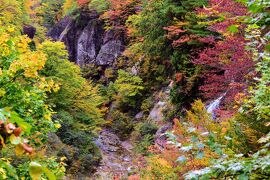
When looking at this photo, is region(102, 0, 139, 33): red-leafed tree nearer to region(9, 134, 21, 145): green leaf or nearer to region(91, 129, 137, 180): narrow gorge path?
region(91, 129, 137, 180): narrow gorge path

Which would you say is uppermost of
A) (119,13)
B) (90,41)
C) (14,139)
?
(14,139)

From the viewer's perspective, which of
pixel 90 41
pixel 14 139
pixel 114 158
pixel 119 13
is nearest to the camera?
pixel 14 139

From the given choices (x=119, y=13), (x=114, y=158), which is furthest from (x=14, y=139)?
(x=119, y=13)

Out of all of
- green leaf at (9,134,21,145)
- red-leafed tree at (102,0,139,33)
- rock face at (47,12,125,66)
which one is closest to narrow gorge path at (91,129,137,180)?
rock face at (47,12,125,66)

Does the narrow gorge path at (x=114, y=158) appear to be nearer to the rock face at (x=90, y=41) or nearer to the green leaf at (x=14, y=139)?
the rock face at (x=90, y=41)

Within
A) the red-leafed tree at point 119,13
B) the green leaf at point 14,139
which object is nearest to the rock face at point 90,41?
the red-leafed tree at point 119,13

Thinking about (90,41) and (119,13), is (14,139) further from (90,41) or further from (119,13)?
(90,41)

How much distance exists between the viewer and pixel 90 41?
32094 mm

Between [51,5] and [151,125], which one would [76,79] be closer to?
[151,125]

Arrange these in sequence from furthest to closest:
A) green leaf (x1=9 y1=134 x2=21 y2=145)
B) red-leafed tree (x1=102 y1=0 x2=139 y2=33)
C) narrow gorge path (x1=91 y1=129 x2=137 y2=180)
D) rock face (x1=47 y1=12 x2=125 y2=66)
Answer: rock face (x1=47 y1=12 x2=125 y2=66) → red-leafed tree (x1=102 y1=0 x2=139 y2=33) → narrow gorge path (x1=91 y1=129 x2=137 y2=180) → green leaf (x1=9 y1=134 x2=21 y2=145)

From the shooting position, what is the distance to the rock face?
97.9 feet

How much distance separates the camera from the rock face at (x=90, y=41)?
1175 inches

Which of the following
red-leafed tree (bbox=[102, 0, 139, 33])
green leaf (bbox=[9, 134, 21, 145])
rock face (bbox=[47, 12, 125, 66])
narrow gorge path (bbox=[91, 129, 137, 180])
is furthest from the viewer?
rock face (bbox=[47, 12, 125, 66])

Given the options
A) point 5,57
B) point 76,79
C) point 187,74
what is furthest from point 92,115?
point 5,57
